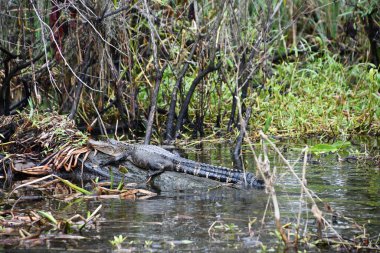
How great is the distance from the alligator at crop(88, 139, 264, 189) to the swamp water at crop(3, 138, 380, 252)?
0.73ft

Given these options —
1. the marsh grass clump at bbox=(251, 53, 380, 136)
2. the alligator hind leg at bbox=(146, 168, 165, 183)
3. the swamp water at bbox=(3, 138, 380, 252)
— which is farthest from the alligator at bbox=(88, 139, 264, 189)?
the marsh grass clump at bbox=(251, 53, 380, 136)

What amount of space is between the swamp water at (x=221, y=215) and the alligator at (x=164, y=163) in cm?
22

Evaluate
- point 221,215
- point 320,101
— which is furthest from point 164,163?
point 320,101

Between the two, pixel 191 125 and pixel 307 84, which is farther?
pixel 307 84

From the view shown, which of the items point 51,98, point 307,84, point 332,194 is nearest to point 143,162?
point 332,194

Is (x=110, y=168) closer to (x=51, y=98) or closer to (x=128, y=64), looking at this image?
(x=128, y=64)

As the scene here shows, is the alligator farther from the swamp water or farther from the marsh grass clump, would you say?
the marsh grass clump

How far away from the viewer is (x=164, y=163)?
800 centimetres

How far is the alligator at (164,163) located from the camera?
7.62 m

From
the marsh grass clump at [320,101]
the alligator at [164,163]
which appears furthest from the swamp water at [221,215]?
the marsh grass clump at [320,101]

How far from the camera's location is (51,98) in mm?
11742

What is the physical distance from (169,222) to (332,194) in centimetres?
178

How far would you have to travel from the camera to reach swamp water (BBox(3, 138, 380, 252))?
532cm

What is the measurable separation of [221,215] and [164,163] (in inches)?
72.1
